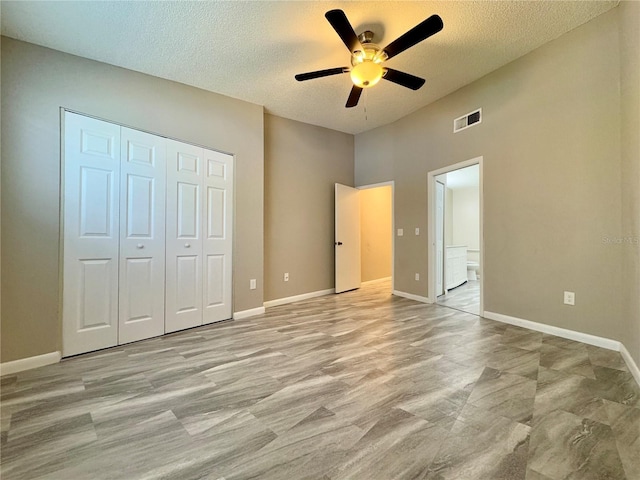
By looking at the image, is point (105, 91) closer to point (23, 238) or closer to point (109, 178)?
point (109, 178)

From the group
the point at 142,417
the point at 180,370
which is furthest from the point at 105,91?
the point at 142,417

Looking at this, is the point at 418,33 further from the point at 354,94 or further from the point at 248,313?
the point at 248,313

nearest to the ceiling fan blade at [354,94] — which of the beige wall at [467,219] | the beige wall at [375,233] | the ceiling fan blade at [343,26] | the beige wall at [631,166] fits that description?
the ceiling fan blade at [343,26]

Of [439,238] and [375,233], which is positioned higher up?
[375,233]

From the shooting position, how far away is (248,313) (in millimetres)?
3838

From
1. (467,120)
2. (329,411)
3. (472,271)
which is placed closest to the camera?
(329,411)

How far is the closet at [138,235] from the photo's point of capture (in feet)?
8.61

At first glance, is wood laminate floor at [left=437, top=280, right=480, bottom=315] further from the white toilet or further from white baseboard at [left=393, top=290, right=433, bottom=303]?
the white toilet

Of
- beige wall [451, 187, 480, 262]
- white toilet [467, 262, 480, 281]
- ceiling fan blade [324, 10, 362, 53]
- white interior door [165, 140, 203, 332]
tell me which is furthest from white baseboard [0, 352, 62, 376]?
beige wall [451, 187, 480, 262]

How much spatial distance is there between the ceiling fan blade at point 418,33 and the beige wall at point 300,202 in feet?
8.28

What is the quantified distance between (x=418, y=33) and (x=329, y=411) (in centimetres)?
264

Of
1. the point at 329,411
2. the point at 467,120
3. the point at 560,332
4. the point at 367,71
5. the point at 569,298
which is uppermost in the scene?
the point at 467,120

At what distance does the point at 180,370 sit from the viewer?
2273 millimetres

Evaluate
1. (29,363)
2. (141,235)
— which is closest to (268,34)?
(141,235)
